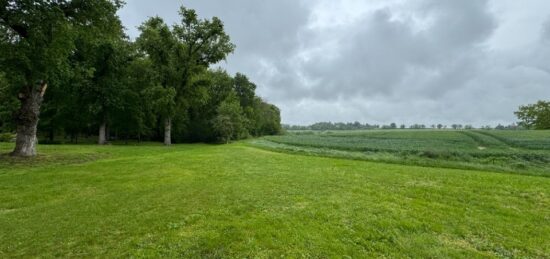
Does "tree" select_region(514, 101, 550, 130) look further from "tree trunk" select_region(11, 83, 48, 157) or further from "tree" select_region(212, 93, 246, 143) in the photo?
"tree trunk" select_region(11, 83, 48, 157)

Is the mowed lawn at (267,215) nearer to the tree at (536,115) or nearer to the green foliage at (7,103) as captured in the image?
the green foliage at (7,103)

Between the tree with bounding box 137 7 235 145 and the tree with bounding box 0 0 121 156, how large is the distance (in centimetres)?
1411

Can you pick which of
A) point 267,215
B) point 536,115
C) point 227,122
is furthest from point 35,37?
point 536,115

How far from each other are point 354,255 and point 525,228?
194 inches

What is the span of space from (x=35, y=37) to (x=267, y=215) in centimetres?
1455

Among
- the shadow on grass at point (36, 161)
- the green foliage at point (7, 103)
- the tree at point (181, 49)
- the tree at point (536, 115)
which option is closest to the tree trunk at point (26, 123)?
the shadow on grass at point (36, 161)

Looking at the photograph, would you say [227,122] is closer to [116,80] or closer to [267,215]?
[116,80]

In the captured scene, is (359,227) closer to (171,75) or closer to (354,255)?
(354,255)

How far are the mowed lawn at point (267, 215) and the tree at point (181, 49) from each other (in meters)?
21.5

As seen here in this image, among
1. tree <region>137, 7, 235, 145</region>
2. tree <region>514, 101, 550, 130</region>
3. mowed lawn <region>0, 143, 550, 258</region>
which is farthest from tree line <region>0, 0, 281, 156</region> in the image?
tree <region>514, 101, 550, 130</region>

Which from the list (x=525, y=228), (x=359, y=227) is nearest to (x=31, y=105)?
(x=359, y=227)

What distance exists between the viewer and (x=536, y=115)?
79.0 metres

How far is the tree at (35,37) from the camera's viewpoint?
13.5 m

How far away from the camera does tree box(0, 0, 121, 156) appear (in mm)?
13508
